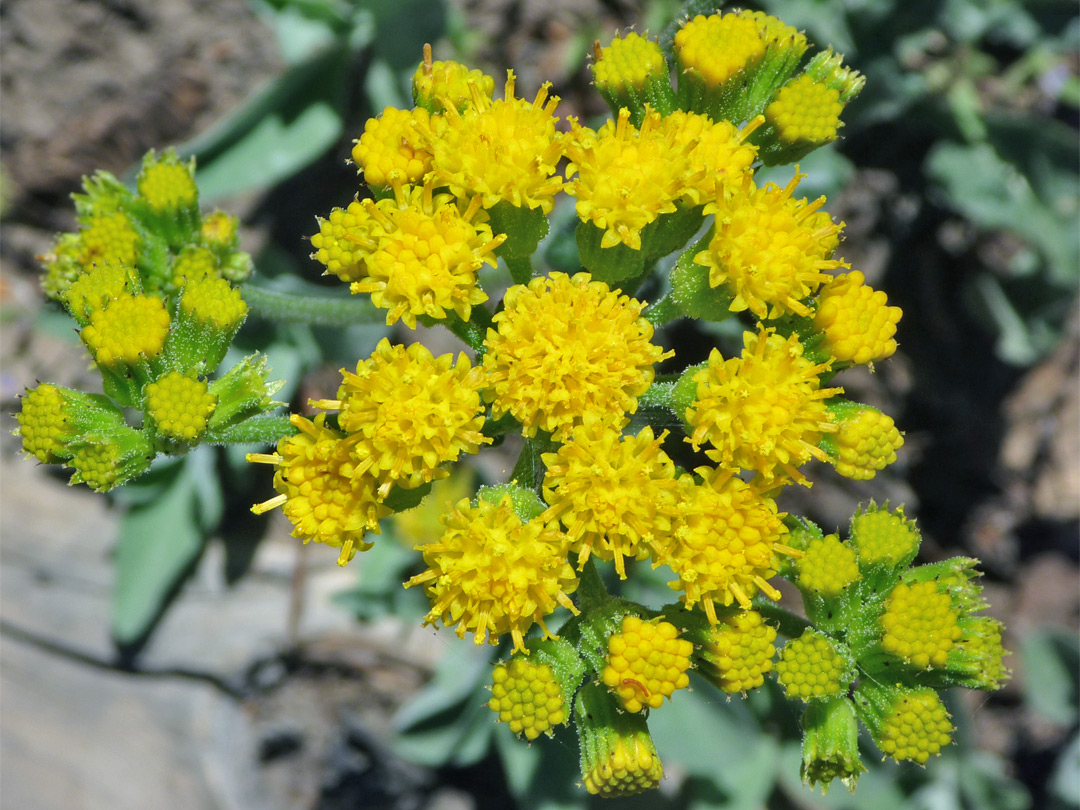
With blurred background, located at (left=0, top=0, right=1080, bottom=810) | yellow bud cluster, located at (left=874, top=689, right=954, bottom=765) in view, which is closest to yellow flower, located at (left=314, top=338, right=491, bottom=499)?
yellow bud cluster, located at (left=874, top=689, right=954, bottom=765)

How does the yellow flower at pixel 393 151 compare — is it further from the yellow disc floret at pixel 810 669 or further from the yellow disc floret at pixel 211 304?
the yellow disc floret at pixel 810 669

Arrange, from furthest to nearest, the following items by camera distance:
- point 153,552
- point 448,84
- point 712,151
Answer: point 153,552 < point 448,84 < point 712,151

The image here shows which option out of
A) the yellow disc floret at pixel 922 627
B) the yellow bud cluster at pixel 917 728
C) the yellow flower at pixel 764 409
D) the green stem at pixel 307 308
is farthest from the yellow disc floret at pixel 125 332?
the yellow bud cluster at pixel 917 728

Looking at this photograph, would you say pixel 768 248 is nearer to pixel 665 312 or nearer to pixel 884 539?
pixel 665 312

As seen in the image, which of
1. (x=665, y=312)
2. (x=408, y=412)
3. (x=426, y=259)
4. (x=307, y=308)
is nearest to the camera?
(x=408, y=412)

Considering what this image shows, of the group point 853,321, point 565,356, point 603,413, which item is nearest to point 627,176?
point 565,356

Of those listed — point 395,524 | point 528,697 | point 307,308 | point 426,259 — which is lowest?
point 395,524

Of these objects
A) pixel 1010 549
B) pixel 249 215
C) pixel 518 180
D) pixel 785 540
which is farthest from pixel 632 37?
pixel 1010 549
